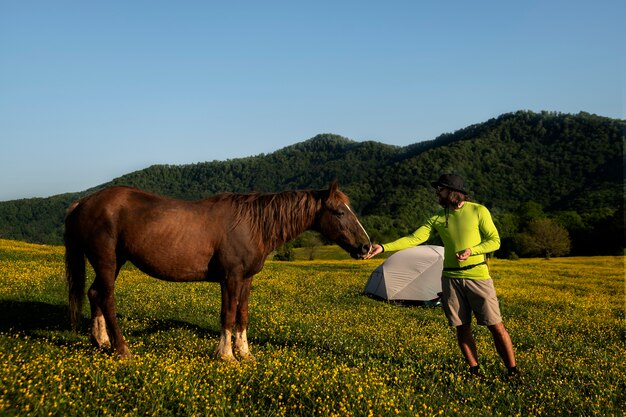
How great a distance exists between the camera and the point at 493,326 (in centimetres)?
719

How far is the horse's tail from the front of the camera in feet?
25.3

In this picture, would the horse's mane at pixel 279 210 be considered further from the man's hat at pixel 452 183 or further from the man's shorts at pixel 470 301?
the man's shorts at pixel 470 301

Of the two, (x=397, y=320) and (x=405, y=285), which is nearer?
(x=397, y=320)

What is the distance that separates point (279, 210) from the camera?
7820 millimetres

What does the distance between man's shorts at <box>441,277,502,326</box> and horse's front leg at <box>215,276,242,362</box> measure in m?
3.56

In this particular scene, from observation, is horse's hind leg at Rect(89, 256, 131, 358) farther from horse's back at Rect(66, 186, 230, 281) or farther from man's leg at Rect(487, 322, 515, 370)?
man's leg at Rect(487, 322, 515, 370)

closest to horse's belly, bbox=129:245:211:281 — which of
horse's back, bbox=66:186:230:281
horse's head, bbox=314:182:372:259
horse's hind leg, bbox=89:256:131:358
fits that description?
horse's back, bbox=66:186:230:281

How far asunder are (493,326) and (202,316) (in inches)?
289

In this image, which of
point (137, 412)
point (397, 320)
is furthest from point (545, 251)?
point (137, 412)

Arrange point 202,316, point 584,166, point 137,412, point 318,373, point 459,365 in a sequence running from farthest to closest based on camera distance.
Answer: point 584,166 → point 202,316 → point 459,365 → point 318,373 → point 137,412

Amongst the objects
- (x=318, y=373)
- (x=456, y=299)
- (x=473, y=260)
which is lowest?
(x=318, y=373)

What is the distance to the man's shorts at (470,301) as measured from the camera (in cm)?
712

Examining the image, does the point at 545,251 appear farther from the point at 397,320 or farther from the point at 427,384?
the point at 427,384

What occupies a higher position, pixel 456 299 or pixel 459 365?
pixel 456 299
